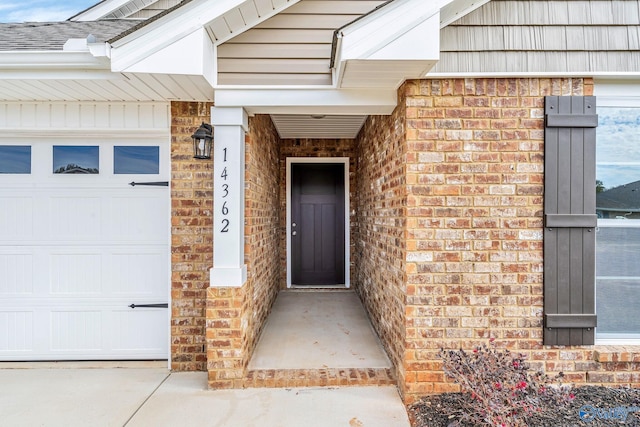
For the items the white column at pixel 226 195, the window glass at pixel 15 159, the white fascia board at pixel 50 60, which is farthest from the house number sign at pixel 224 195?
the window glass at pixel 15 159

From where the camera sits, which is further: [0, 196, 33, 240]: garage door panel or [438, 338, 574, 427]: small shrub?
[0, 196, 33, 240]: garage door panel

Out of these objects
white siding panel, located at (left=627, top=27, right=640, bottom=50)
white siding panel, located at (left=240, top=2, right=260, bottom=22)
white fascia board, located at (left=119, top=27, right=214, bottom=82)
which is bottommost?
white fascia board, located at (left=119, top=27, right=214, bottom=82)

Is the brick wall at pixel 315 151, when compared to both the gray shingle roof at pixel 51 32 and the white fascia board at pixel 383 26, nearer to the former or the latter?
the gray shingle roof at pixel 51 32

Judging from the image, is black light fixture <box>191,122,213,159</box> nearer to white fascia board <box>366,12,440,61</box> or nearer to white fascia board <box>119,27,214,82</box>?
white fascia board <box>119,27,214,82</box>

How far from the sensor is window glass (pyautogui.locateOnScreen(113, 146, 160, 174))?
129 inches

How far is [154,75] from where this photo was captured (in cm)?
244

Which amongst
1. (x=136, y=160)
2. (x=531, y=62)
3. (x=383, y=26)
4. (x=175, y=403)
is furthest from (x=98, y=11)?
(x=531, y=62)

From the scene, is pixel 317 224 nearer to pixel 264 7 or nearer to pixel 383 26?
pixel 264 7

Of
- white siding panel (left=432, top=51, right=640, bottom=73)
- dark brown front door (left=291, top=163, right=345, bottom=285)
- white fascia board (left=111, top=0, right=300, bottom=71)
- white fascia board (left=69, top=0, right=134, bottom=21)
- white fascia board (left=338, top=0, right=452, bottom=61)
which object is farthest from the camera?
dark brown front door (left=291, top=163, right=345, bottom=285)

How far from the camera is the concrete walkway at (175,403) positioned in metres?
2.41

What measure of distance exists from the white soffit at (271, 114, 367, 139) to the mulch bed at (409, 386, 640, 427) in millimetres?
2845

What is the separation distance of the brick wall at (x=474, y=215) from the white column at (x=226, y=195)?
1.32 m

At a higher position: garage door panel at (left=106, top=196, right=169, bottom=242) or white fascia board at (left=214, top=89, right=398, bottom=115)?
white fascia board at (left=214, top=89, right=398, bottom=115)

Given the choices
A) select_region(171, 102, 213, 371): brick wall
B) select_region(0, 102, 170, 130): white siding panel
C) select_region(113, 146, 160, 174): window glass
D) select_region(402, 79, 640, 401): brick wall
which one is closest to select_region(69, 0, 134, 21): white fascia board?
select_region(0, 102, 170, 130): white siding panel
